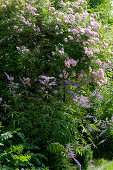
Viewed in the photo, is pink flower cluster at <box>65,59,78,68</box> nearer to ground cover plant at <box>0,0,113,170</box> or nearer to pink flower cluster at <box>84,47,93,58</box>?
ground cover plant at <box>0,0,113,170</box>

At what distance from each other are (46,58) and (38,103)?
3.41ft

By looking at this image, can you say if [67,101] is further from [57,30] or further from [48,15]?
[48,15]

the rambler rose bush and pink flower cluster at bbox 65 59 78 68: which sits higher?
the rambler rose bush

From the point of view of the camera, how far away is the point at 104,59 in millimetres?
4430

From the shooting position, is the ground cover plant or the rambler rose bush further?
the rambler rose bush

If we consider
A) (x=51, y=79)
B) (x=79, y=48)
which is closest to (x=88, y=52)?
(x=79, y=48)

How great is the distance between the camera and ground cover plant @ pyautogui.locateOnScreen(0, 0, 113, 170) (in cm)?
367

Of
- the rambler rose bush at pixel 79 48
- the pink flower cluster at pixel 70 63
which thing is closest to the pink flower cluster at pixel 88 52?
the rambler rose bush at pixel 79 48

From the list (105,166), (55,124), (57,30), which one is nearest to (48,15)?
(57,30)

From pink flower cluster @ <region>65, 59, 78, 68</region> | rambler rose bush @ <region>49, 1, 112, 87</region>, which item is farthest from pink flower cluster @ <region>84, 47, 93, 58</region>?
pink flower cluster @ <region>65, 59, 78, 68</region>

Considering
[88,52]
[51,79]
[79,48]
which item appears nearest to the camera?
[88,52]

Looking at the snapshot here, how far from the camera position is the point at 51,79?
14.3ft

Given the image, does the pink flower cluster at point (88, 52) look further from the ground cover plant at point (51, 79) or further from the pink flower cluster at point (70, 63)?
the pink flower cluster at point (70, 63)

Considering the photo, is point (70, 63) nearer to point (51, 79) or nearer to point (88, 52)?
point (88, 52)
